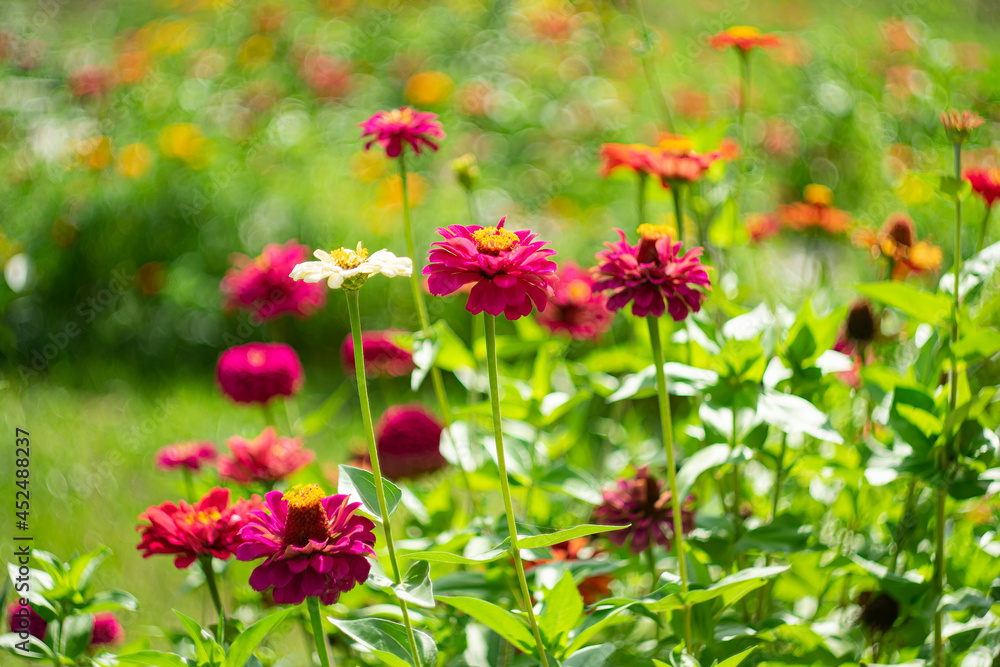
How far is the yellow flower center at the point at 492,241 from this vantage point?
991 millimetres

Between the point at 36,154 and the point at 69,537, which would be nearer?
the point at 69,537

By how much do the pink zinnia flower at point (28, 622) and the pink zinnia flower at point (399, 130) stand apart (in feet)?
3.05

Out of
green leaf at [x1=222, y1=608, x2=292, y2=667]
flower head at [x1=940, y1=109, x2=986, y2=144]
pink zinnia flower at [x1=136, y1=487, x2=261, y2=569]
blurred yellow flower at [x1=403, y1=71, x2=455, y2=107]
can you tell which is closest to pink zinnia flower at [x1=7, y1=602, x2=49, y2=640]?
pink zinnia flower at [x1=136, y1=487, x2=261, y2=569]

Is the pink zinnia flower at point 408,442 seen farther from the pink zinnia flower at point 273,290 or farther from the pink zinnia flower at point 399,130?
the pink zinnia flower at point 399,130

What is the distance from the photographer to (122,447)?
2803 millimetres

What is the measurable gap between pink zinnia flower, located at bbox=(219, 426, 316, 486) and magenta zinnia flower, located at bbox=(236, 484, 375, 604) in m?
0.50

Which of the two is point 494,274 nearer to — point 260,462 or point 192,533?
point 192,533

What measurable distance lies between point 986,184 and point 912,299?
33cm

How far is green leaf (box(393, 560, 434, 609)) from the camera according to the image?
0.94 m

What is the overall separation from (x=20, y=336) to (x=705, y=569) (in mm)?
3105

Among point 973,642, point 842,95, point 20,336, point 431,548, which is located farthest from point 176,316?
point 842,95

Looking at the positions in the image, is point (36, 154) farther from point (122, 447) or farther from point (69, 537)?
point (69, 537)

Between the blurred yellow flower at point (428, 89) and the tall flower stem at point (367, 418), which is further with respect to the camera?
the blurred yellow flower at point (428, 89)

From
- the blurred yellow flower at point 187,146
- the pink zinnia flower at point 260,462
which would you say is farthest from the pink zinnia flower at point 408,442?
the blurred yellow flower at point 187,146
